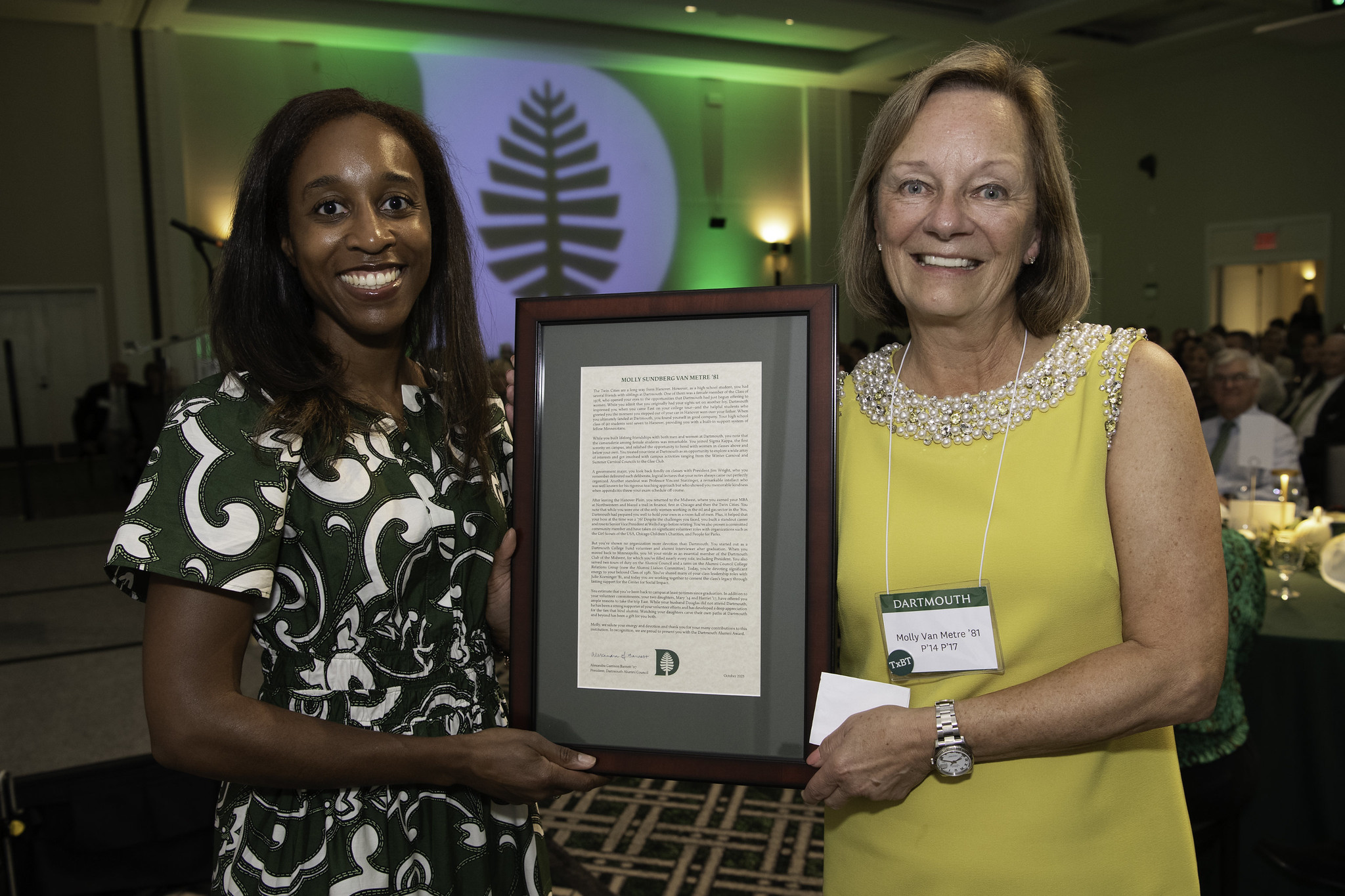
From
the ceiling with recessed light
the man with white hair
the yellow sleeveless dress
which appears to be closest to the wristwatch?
the yellow sleeveless dress

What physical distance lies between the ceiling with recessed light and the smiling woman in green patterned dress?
9919 mm

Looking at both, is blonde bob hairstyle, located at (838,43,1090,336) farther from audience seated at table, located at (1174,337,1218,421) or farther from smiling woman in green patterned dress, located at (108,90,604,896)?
audience seated at table, located at (1174,337,1218,421)

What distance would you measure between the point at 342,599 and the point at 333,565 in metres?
0.05

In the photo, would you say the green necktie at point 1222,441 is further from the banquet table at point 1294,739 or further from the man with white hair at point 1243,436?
the banquet table at point 1294,739

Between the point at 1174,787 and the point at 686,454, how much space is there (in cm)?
79

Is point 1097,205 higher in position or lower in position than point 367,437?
higher

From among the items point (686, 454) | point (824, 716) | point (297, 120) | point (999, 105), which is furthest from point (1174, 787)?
point (297, 120)

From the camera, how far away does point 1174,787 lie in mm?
1315

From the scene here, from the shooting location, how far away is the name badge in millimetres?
1252

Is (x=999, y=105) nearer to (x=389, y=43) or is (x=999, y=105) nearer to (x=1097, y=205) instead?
(x=389, y=43)

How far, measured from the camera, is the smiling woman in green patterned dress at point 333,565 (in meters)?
1.16

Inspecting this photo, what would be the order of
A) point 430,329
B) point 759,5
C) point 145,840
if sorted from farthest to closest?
point 759,5, point 145,840, point 430,329

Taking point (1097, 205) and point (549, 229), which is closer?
point (549, 229)

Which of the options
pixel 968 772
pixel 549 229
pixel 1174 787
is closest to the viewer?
pixel 968 772
